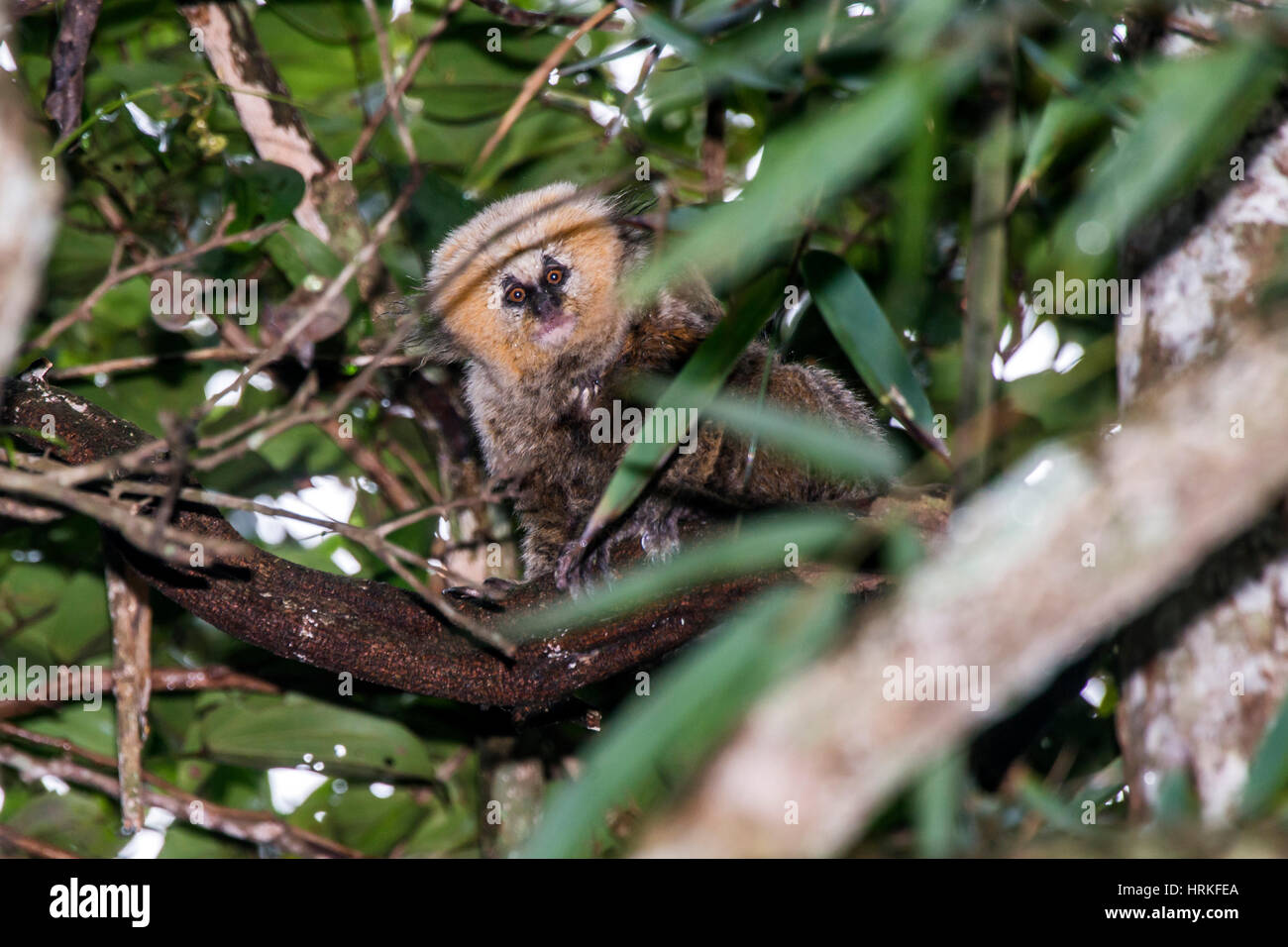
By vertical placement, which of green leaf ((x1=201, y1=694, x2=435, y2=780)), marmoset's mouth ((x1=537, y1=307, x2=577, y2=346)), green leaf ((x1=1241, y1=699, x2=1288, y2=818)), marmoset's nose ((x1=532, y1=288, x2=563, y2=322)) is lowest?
green leaf ((x1=1241, y1=699, x2=1288, y2=818))

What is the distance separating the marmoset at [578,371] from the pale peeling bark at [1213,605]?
99 cm

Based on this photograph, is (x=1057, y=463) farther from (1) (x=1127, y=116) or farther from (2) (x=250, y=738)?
(2) (x=250, y=738)

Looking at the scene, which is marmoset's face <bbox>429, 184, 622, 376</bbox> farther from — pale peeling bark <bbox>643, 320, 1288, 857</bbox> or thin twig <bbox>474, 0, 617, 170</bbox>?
pale peeling bark <bbox>643, 320, 1288, 857</bbox>

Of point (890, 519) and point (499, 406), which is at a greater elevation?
point (499, 406)

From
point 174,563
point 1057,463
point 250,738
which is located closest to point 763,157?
point 1057,463

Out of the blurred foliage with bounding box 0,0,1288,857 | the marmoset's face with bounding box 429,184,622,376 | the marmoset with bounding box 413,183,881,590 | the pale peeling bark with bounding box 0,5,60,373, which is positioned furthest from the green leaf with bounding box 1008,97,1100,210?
the pale peeling bark with bounding box 0,5,60,373

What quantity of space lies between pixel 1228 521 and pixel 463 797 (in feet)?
10.5

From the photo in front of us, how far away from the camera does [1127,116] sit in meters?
2.34

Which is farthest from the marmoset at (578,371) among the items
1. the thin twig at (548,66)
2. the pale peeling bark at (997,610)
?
the pale peeling bark at (997,610)

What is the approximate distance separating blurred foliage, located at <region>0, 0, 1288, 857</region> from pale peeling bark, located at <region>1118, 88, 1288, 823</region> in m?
0.15

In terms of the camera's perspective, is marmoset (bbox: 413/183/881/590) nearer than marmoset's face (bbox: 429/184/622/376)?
Yes

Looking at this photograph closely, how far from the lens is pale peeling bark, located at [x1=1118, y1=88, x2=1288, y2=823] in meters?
2.15

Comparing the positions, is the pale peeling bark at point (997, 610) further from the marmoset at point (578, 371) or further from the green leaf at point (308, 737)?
the green leaf at point (308, 737)

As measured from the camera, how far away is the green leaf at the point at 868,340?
90.0 inches
